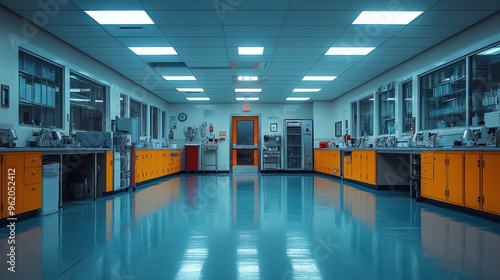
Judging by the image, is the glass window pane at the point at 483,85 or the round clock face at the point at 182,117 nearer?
the glass window pane at the point at 483,85

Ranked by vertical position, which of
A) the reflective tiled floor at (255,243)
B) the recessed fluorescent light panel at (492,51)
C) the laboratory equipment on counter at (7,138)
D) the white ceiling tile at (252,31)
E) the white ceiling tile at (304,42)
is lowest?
the reflective tiled floor at (255,243)

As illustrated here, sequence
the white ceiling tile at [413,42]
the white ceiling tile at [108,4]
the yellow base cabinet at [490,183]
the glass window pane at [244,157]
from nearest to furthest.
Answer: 1. the yellow base cabinet at [490,183]
2. the white ceiling tile at [108,4]
3. the white ceiling tile at [413,42]
4. the glass window pane at [244,157]

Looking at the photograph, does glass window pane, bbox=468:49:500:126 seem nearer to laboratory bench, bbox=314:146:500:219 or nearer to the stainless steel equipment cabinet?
laboratory bench, bbox=314:146:500:219

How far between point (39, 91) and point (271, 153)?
8.93 m

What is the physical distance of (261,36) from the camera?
19.2ft

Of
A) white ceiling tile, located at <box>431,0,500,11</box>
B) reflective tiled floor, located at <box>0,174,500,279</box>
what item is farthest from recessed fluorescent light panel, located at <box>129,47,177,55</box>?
white ceiling tile, located at <box>431,0,500,11</box>

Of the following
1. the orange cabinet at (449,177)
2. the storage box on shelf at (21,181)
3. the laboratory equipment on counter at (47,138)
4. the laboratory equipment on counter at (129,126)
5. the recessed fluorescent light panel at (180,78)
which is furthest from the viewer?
the recessed fluorescent light panel at (180,78)

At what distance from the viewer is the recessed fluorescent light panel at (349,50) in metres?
6.55

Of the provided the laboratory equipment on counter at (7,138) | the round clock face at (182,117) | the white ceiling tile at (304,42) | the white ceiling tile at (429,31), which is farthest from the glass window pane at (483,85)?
the round clock face at (182,117)

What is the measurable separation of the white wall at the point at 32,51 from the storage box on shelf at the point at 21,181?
777mm

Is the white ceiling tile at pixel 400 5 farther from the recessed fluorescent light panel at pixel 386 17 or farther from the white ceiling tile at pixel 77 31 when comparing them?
the white ceiling tile at pixel 77 31

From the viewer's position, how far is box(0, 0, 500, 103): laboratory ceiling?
4.64 meters

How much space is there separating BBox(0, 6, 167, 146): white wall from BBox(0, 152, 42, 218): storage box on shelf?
78cm

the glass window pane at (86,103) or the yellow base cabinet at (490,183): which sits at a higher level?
the glass window pane at (86,103)
